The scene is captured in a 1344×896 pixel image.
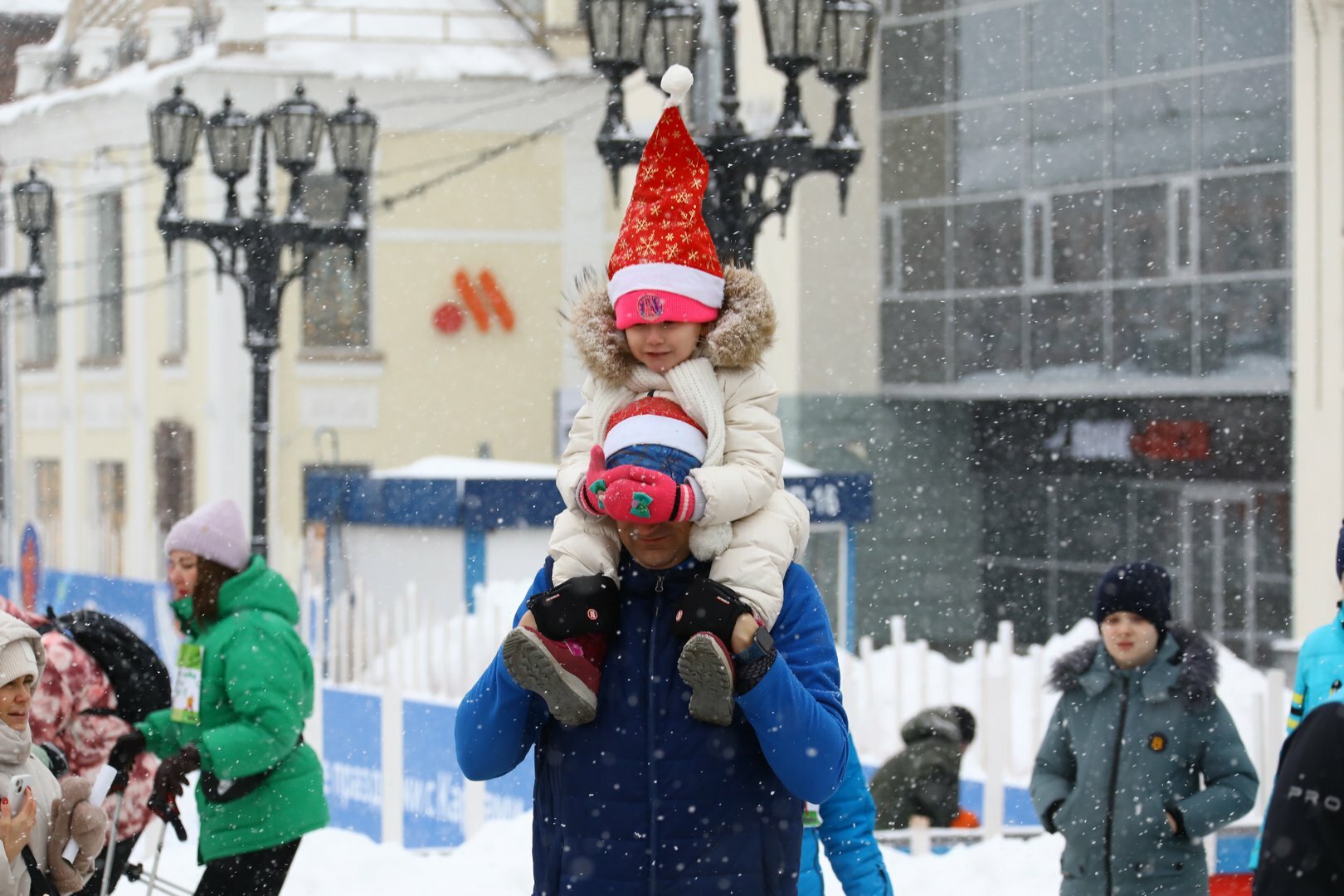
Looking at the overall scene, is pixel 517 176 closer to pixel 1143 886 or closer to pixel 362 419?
pixel 362 419

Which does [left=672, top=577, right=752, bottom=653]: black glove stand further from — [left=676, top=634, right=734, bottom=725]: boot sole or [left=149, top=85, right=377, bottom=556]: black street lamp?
[left=149, top=85, right=377, bottom=556]: black street lamp

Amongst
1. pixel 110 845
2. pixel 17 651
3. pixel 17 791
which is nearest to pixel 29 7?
pixel 110 845

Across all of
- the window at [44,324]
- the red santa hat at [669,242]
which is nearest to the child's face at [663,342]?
the red santa hat at [669,242]

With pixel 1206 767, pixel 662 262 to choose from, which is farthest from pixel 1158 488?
pixel 662 262

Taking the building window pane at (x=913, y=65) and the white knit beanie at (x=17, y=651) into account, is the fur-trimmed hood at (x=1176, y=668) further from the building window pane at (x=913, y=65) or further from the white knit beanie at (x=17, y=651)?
the building window pane at (x=913, y=65)

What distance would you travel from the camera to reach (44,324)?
3138cm

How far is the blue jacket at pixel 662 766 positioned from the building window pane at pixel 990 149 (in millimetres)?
17628

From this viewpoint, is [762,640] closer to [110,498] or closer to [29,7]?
[110,498]

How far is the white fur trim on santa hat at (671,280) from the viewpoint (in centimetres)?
297

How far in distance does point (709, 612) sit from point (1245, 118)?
15993 millimetres

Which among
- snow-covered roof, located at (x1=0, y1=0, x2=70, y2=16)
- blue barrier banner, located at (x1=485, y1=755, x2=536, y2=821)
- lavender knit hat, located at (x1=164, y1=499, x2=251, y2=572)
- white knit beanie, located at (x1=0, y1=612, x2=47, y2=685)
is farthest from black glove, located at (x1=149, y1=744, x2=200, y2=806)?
snow-covered roof, located at (x1=0, y1=0, x2=70, y2=16)

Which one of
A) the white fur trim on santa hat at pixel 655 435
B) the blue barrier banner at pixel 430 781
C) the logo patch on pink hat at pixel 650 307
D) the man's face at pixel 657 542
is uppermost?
the logo patch on pink hat at pixel 650 307

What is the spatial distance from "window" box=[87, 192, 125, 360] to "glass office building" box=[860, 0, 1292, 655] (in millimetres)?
14093

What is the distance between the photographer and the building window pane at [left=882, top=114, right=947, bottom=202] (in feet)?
68.5
